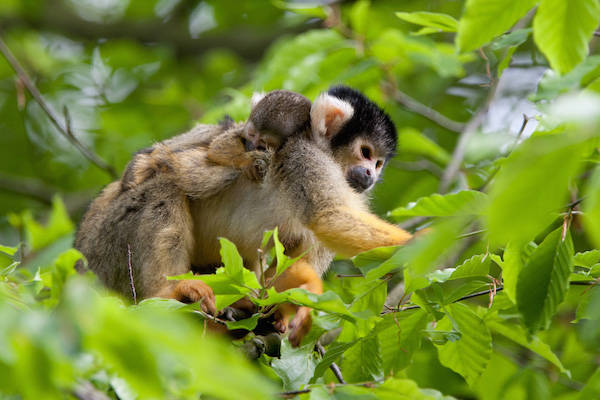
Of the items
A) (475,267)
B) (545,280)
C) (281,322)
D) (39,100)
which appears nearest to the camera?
(545,280)

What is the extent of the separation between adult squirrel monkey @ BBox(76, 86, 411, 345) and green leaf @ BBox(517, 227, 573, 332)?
3.89 ft

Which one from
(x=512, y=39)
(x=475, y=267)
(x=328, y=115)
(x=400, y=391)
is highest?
(x=512, y=39)

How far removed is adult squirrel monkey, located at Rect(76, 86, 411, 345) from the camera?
367cm

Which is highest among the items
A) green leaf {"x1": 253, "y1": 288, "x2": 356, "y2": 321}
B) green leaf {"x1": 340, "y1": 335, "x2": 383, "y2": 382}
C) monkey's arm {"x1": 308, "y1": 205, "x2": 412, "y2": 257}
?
green leaf {"x1": 253, "y1": 288, "x2": 356, "y2": 321}

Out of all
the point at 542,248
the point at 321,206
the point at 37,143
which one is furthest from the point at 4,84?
the point at 542,248

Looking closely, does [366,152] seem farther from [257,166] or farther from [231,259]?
[231,259]

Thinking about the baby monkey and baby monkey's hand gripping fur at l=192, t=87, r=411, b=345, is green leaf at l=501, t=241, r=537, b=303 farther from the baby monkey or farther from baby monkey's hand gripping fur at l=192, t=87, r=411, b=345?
the baby monkey

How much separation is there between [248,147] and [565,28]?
2.40 m

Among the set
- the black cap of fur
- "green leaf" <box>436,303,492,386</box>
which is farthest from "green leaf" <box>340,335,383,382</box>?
the black cap of fur

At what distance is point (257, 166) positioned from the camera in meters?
4.02

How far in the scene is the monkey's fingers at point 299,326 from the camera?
3.39 m

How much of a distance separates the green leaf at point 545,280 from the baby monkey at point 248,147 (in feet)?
6.75

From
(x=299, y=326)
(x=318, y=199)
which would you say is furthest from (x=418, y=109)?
(x=299, y=326)

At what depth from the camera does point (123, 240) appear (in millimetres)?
3877
